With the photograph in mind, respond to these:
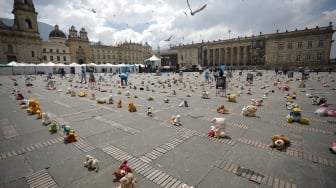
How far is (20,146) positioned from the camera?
3.91 m

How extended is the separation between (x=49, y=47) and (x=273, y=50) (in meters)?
87.3

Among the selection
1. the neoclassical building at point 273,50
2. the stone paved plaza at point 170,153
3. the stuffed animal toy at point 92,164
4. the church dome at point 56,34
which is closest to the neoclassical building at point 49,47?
the church dome at point 56,34

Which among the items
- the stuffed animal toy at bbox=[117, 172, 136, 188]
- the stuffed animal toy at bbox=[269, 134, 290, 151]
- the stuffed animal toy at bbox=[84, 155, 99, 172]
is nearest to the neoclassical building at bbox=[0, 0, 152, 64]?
the stuffed animal toy at bbox=[84, 155, 99, 172]

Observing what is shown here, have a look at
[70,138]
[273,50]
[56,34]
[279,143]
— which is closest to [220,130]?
[279,143]

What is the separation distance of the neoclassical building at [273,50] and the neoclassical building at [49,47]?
40.9m

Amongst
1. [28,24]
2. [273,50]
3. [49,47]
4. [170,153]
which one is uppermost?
[28,24]

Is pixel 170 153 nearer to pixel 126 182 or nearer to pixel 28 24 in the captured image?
pixel 126 182

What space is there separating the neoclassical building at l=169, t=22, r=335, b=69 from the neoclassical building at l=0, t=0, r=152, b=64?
40.9 m

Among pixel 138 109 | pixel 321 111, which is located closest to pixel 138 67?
pixel 138 109

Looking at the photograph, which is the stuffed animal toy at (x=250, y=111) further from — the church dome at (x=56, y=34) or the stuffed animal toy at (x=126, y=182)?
the church dome at (x=56, y=34)

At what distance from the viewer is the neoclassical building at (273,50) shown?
50.5m

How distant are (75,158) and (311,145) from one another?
5310mm

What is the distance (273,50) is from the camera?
58.9 m

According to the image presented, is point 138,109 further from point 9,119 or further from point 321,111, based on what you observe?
point 321,111
